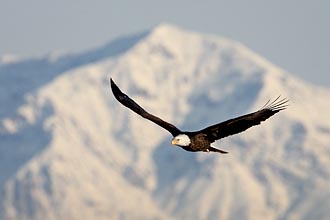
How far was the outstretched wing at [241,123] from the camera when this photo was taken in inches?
1542

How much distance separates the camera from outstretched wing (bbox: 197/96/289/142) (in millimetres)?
39156

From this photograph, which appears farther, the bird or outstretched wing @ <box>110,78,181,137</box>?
outstretched wing @ <box>110,78,181,137</box>

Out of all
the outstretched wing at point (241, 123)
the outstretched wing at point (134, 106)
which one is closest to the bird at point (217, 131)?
the outstretched wing at point (241, 123)

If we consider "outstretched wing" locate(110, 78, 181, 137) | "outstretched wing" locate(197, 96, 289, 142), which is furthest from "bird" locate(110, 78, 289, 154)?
"outstretched wing" locate(110, 78, 181, 137)

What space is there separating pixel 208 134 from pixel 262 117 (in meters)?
2.11

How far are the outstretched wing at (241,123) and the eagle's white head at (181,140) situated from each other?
2.06ft

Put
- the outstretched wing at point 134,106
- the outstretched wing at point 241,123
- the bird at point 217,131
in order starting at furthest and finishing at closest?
1. the outstretched wing at point 134,106
2. the bird at point 217,131
3. the outstretched wing at point 241,123

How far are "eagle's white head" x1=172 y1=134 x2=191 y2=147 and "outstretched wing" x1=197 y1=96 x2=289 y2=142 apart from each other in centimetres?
63

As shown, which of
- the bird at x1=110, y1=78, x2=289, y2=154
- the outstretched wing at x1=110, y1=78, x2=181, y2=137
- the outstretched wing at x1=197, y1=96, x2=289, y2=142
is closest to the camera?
the outstretched wing at x1=197, y1=96, x2=289, y2=142

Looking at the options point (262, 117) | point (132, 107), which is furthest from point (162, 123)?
point (262, 117)

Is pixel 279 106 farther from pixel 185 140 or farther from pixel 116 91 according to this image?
pixel 116 91

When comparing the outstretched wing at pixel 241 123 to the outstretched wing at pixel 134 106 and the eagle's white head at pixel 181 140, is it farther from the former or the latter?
the outstretched wing at pixel 134 106

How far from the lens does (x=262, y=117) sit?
129 ft

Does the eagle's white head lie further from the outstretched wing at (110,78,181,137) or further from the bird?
the outstretched wing at (110,78,181,137)
